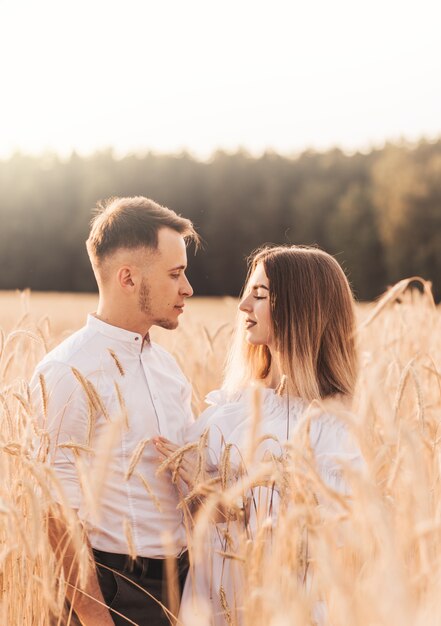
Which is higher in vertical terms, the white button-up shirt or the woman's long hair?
the woman's long hair

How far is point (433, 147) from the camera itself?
99.8ft

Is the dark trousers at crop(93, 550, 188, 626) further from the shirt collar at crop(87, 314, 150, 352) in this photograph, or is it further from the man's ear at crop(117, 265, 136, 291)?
the man's ear at crop(117, 265, 136, 291)

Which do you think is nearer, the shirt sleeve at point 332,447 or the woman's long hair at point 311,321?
the shirt sleeve at point 332,447

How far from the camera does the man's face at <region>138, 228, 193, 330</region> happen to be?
2.72 meters

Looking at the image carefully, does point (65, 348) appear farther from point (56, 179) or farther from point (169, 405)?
point (56, 179)

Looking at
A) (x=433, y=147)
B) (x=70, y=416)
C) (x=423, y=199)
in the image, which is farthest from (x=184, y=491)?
(x=433, y=147)

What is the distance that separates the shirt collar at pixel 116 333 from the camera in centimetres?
267

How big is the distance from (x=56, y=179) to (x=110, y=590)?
108ft

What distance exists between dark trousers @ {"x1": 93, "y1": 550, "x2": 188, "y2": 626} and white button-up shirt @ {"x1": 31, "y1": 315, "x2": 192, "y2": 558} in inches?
2.0

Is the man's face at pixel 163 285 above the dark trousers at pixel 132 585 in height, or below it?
above

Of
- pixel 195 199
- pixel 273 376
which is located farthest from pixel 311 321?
pixel 195 199

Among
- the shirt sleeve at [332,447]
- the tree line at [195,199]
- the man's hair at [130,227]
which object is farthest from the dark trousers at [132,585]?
the tree line at [195,199]

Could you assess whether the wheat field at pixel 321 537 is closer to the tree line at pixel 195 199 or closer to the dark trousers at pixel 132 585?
the dark trousers at pixel 132 585

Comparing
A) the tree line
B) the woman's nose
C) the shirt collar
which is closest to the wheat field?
the shirt collar
